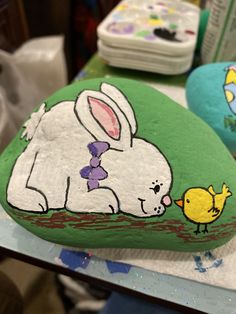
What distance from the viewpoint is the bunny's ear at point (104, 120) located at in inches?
12.6

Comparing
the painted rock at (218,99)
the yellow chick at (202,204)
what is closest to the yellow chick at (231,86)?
the painted rock at (218,99)

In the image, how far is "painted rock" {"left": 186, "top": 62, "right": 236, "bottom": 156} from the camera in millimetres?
396

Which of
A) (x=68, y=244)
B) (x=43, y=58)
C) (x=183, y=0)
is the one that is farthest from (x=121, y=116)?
(x=183, y=0)

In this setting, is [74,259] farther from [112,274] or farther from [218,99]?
[218,99]

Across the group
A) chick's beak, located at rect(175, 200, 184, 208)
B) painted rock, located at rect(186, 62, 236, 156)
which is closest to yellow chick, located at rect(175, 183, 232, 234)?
chick's beak, located at rect(175, 200, 184, 208)

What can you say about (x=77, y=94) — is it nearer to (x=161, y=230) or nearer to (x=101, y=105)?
(x=101, y=105)

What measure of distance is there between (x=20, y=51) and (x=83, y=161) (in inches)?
17.8

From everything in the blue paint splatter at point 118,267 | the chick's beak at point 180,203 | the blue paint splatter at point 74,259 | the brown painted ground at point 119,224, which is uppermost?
the chick's beak at point 180,203

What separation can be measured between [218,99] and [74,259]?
0.24m

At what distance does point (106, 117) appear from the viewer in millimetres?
327

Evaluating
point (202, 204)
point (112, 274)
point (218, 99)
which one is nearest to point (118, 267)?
point (112, 274)

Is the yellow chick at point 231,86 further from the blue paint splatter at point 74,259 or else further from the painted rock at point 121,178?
the blue paint splatter at point 74,259

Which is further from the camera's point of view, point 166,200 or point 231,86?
point 231,86

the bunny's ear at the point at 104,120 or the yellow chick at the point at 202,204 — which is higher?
the bunny's ear at the point at 104,120
